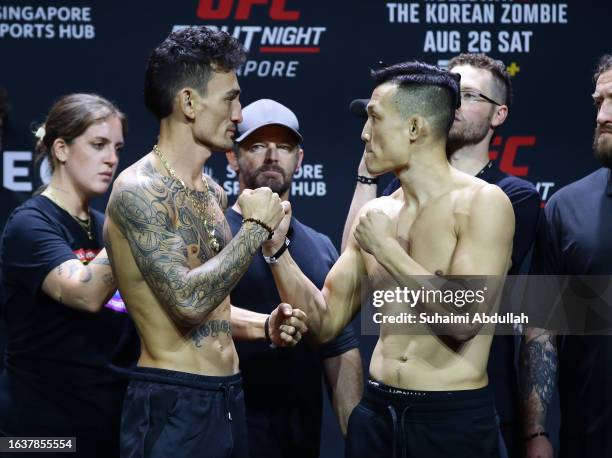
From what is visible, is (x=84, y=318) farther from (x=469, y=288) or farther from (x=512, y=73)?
(x=512, y=73)

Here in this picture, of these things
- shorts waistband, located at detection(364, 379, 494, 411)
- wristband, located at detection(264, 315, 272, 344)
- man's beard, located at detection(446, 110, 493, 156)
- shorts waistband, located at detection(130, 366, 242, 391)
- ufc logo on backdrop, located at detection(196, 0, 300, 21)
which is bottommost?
shorts waistband, located at detection(364, 379, 494, 411)

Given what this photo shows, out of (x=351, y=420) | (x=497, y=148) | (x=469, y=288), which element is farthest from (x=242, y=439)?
(x=497, y=148)

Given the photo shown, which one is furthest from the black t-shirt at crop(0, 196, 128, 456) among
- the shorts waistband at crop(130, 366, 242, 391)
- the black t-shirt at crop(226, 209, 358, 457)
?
the shorts waistband at crop(130, 366, 242, 391)

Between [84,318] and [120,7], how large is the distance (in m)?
1.49

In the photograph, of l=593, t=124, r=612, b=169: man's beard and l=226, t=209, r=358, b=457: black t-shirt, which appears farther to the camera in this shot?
l=226, t=209, r=358, b=457: black t-shirt

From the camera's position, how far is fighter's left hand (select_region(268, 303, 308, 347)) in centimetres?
230

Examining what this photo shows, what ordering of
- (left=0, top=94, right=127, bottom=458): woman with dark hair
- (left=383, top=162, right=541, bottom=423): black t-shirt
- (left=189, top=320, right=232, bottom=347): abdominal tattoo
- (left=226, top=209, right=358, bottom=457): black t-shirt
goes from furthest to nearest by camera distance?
(left=226, top=209, right=358, bottom=457): black t-shirt
(left=0, top=94, right=127, bottom=458): woman with dark hair
(left=383, top=162, right=541, bottom=423): black t-shirt
(left=189, top=320, right=232, bottom=347): abdominal tattoo

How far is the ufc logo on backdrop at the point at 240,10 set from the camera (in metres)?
3.65

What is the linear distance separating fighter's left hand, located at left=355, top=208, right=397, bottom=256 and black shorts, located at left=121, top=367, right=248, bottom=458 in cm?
48

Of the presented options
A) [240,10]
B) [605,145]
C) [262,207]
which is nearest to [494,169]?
[605,145]

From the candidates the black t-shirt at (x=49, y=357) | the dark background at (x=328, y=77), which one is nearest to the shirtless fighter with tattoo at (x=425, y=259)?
the black t-shirt at (x=49, y=357)

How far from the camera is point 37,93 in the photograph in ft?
12.1
